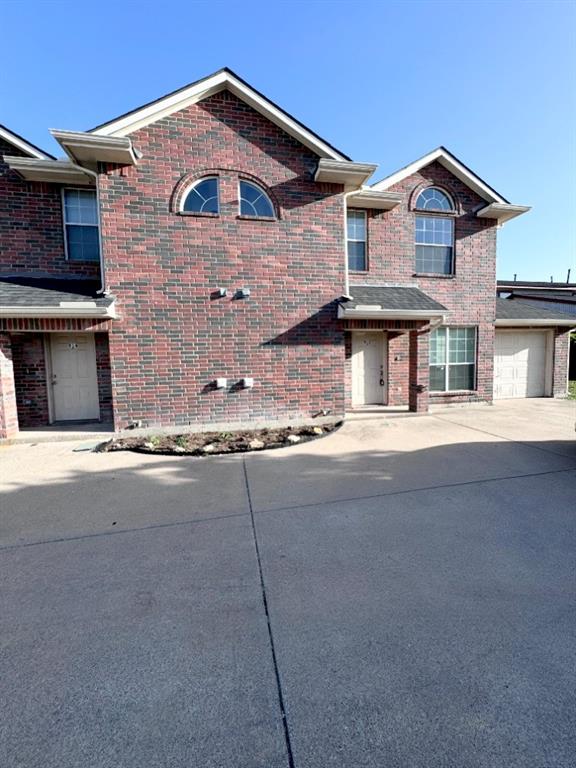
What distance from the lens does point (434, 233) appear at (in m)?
10.7

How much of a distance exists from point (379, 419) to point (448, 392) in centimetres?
336

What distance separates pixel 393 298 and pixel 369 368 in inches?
86.6

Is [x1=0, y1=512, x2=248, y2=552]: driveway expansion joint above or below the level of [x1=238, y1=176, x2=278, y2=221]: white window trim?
below

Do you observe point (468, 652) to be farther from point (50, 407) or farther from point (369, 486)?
point (50, 407)

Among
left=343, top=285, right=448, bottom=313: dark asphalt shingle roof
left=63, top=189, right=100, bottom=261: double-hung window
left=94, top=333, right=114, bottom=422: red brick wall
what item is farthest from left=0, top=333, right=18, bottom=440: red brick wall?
left=343, top=285, right=448, bottom=313: dark asphalt shingle roof

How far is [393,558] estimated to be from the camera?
3.12m

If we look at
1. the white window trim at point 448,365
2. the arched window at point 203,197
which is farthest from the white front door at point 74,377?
the white window trim at point 448,365

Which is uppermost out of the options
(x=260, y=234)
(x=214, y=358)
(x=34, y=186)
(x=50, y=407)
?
(x=34, y=186)

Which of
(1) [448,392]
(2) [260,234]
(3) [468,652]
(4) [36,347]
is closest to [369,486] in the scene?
(3) [468,652]

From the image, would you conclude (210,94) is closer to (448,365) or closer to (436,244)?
(436,244)

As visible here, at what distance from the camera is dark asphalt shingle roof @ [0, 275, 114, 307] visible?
6961 millimetres

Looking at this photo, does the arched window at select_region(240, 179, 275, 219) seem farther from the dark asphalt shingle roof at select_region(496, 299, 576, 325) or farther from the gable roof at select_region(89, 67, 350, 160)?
the dark asphalt shingle roof at select_region(496, 299, 576, 325)

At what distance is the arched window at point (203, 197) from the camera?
25.4 ft

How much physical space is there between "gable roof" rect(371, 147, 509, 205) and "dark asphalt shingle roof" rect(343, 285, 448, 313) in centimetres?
292
